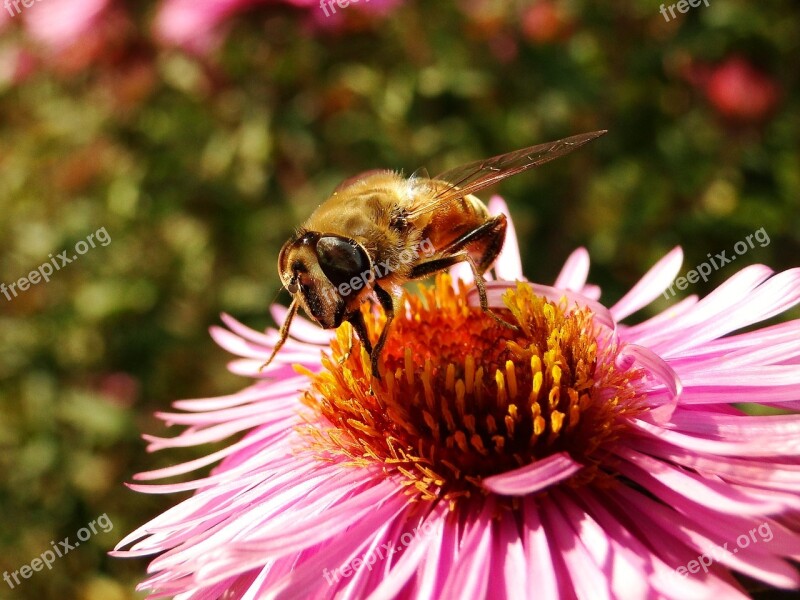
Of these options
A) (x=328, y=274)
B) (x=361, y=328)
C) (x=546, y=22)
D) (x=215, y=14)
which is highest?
(x=215, y=14)

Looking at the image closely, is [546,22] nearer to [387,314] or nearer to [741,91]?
[741,91]

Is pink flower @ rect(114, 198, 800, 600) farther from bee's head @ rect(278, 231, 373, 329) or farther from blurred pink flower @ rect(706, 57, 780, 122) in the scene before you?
blurred pink flower @ rect(706, 57, 780, 122)

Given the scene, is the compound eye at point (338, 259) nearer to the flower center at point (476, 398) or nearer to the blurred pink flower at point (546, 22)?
the flower center at point (476, 398)

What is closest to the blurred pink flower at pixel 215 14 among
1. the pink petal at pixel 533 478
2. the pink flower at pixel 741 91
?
the pink flower at pixel 741 91

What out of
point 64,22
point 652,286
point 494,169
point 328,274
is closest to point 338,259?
point 328,274

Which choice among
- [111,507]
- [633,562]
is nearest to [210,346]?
[111,507]

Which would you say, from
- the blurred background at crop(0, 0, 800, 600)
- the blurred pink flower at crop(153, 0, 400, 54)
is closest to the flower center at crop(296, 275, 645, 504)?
the blurred background at crop(0, 0, 800, 600)

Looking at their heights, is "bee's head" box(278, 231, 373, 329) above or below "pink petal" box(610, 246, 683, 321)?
above
